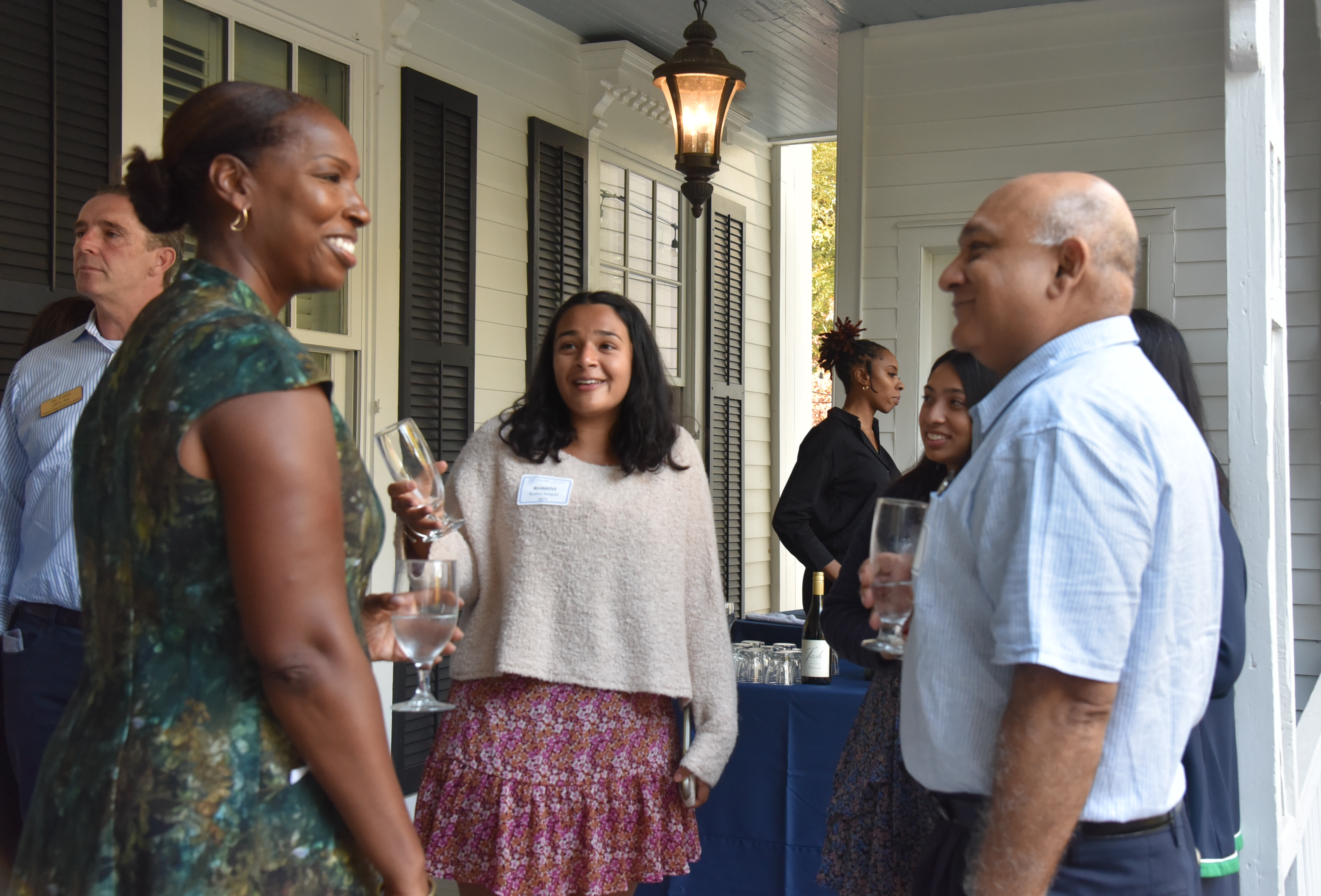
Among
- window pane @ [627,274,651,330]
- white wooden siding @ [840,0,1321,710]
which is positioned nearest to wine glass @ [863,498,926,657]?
white wooden siding @ [840,0,1321,710]

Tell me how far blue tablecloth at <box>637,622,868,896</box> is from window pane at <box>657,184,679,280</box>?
4139mm

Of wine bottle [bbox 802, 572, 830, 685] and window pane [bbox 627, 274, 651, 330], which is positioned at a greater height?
window pane [bbox 627, 274, 651, 330]

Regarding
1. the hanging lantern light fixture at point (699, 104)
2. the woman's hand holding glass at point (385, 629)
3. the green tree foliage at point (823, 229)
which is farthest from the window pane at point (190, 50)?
the green tree foliage at point (823, 229)

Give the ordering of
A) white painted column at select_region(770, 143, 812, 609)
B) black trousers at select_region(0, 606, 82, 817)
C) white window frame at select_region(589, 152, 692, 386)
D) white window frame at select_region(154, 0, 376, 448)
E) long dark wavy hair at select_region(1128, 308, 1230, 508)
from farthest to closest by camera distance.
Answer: white painted column at select_region(770, 143, 812, 609) < white window frame at select_region(589, 152, 692, 386) < white window frame at select_region(154, 0, 376, 448) < black trousers at select_region(0, 606, 82, 817) < long dark wavy hair at select_region(1128, 308, 1230, 508)

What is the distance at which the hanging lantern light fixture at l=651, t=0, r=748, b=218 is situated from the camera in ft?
14.7

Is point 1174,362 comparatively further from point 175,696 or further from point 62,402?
point 62,402

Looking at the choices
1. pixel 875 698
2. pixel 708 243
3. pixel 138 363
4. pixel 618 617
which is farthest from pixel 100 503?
pixel 708 243

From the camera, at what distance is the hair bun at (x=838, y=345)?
15.6 ft

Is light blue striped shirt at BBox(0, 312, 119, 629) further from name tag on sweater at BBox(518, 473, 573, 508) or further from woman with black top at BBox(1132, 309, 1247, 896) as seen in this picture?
woman with black top at BBox(1132, 309, 1247, 896)

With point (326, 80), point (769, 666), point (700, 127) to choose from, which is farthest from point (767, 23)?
point (769, 666)

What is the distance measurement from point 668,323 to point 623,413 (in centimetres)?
464

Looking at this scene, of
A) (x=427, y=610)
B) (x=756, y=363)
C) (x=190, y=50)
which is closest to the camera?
(x=427, y=610)

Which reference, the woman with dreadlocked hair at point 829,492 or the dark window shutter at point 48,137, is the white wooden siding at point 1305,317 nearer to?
the woman with dreadlocked hair at point 829,492

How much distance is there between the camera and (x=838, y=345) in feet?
15.8
